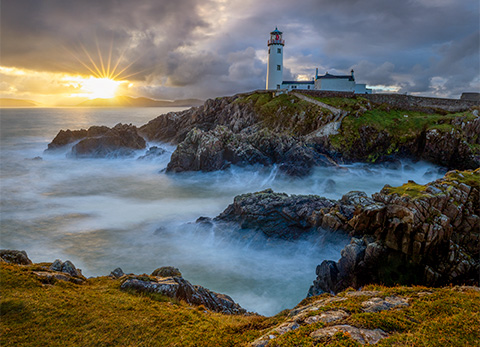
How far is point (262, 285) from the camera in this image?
75.3 ft

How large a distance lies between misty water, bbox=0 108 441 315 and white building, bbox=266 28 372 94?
36383mm

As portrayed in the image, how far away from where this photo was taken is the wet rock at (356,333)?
9.00 m

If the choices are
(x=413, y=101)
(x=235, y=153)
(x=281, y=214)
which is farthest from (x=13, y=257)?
(x=413, y=101)

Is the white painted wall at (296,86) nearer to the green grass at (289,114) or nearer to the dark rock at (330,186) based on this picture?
the green grass at (289,114)

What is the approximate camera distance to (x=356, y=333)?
929cm

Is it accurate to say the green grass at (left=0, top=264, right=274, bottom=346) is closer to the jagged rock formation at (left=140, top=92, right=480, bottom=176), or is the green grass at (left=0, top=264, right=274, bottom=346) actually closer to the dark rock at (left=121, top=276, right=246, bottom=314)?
the dark rock at (left=121, top=276, right=246, bottom=314)

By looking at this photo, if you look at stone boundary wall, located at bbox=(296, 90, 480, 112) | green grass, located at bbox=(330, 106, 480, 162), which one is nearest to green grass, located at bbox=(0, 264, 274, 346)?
green grass, located at bbox=(330, 106, 480, 162)

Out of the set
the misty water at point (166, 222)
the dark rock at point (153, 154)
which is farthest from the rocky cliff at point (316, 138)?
the dark rock at point (153, 154)

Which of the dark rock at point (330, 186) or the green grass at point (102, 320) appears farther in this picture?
the dark rock at point (330, 186)

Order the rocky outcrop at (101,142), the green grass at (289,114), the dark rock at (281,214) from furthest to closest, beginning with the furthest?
the rocky outcrop at (101,142) < the green grass at (289,114) < the dark rock at (281,214)

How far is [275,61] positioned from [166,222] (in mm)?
66122

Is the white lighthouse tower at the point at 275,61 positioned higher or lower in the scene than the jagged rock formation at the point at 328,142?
higher

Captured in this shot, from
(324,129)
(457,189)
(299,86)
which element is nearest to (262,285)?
(457,189)

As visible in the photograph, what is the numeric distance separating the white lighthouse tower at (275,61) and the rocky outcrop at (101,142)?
42308mm
